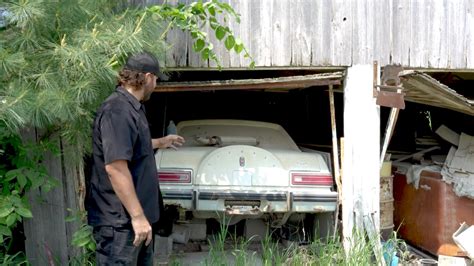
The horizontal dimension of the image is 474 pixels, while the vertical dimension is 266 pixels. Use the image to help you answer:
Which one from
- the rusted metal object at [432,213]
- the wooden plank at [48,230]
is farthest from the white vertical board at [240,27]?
the rusted metal object at [432,213]

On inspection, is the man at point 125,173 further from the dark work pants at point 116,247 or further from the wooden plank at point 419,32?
the wooden plank at point 419,32

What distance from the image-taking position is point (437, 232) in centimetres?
640

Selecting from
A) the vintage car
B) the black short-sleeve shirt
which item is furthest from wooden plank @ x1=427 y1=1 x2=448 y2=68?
the black short-sleeve shirt

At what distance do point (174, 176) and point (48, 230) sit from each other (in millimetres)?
1271

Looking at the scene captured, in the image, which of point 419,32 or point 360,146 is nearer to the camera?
point 360,146

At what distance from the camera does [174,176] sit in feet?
18.2

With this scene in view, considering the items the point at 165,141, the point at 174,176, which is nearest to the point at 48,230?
the point at 174,176

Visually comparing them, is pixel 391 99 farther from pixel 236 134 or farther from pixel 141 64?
pixel 141 64

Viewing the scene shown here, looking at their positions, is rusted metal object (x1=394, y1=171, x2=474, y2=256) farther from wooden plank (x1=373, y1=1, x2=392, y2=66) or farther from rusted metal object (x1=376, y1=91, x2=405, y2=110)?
wooden plank (x1=373, y1=1, x2=392, y2=66)

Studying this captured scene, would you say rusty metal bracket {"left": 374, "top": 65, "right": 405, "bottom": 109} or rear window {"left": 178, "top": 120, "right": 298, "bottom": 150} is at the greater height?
rusty metal bracket {"left": 374, "top": 65, "right": 405, "bottom": 109}

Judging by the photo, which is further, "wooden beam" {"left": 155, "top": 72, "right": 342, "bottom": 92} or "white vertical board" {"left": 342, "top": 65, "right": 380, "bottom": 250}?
"white vertical board" {"left": 342, "top": 65, "right": 380, "bottom": 250}

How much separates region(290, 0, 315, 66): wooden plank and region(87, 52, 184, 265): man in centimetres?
232

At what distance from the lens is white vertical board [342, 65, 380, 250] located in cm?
577

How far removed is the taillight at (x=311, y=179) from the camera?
5574 millimetres
